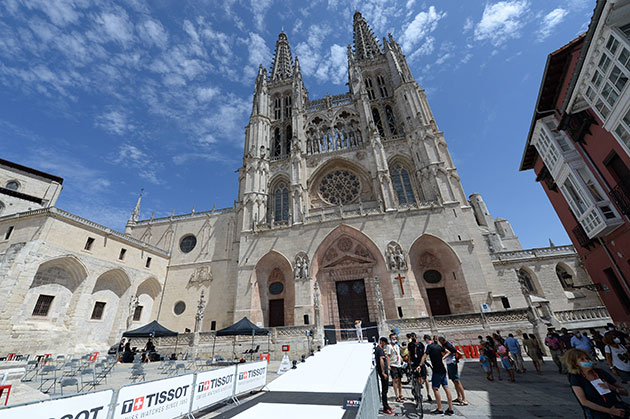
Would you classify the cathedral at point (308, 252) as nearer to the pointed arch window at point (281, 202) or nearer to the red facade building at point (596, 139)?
the pointed arch window at point (281, 202)

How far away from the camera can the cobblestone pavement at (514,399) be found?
4387mm

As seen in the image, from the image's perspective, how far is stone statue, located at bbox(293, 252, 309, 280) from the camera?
57.4 feet

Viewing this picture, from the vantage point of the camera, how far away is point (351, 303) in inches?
696

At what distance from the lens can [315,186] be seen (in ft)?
77.5

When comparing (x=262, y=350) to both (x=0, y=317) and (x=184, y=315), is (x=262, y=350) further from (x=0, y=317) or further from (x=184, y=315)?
(x=0, y=317)

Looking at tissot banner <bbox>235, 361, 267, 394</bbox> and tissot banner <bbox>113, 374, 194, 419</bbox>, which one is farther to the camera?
tissot banner <bbox>235, 361, 267, 394</bbox>

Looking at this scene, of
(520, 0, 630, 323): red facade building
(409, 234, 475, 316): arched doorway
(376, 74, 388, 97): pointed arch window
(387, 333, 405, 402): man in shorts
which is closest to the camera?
(387, 333, 405, 402): man in shorts

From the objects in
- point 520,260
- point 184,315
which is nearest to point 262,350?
point 184,315

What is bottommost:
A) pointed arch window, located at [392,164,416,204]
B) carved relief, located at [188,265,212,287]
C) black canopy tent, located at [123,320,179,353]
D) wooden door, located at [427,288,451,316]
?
black canopy tent, located at [123,320,179,353]

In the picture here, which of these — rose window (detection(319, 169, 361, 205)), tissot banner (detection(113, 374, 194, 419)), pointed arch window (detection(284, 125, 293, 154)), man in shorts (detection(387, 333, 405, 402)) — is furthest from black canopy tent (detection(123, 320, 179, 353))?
pointed arch window (detection(284, 125, 293, 154))

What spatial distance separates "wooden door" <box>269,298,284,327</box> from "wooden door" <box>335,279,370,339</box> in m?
4.45

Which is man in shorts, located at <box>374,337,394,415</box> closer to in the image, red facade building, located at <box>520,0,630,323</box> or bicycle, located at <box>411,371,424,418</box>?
bicycle, located at <box>411,371,424,418</box>

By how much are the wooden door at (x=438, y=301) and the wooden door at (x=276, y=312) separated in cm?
1058

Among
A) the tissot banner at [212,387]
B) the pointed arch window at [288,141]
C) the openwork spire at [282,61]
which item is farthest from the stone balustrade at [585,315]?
the openwork spire at [282,61]
